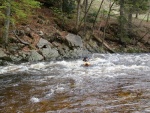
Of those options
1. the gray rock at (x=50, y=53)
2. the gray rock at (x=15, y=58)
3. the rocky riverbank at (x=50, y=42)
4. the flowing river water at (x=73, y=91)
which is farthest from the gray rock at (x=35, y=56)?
the flowing river water at (x=73, y=91)

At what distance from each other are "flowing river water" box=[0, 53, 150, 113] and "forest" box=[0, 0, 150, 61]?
18.0 ft

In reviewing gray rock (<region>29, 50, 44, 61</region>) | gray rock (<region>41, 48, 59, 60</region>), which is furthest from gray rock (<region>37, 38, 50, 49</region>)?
gray rock (<region>29, 50, 44, 61</region>)

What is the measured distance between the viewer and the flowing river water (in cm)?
881

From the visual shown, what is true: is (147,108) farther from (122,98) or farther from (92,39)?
(92,39)

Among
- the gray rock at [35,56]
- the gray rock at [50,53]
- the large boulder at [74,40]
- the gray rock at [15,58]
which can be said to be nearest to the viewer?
the gray rock at [15,58]

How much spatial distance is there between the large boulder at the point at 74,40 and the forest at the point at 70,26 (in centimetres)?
55

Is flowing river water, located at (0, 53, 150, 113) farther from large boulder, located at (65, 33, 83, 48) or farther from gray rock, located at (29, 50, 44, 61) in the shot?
large boulder, located at (65, 33, 83, 48)

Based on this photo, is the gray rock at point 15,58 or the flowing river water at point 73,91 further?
the gray rock at point 15,58

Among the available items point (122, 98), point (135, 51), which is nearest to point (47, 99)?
point (122, 98)

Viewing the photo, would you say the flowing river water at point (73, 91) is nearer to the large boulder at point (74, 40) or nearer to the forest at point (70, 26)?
the forest at point (70, 26)

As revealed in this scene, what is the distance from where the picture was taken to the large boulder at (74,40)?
80.8ft

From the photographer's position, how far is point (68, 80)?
1333cm

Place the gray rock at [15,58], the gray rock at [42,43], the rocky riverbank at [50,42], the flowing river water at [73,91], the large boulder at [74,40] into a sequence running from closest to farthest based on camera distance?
1. the flowing river water at [73,91]
2. the gray rock at [15,58]
3. the rocky riverbank at [50,42]
4. the gray rock at [42,43]
5. the large boulder at [74,40]

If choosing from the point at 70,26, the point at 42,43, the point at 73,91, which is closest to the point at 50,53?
the point at 42,43
